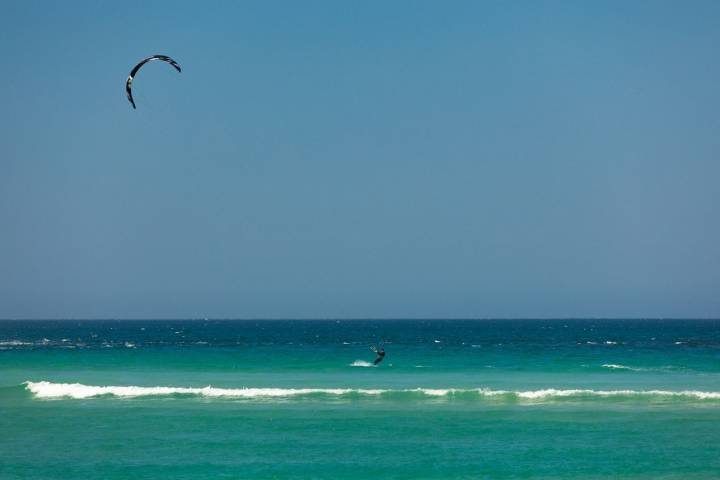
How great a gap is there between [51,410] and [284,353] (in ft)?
107

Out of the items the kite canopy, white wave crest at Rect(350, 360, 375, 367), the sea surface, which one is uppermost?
the kite canopy

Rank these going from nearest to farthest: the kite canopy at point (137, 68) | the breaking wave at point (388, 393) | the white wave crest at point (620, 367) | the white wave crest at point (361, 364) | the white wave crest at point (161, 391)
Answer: the kite canopy at point (137, 68) → the breaking wave at point (388, 393) → the white wave crest at point (161, 391) → the white wave crest at point (620, 367) → the white wave crest at point (361, 364)

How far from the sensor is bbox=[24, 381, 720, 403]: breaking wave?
33.7 m

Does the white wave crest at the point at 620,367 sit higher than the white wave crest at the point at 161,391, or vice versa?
the white wave crest at the point at 620,367

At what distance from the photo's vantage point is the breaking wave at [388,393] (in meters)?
33.7

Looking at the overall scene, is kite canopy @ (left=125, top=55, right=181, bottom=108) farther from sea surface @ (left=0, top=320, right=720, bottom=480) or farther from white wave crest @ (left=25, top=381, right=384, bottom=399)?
white wave crest @ (left=25, top=381, right=384, bottom=399)

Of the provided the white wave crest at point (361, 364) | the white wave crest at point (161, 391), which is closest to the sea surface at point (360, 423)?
the white wave crest at point (161, 391)

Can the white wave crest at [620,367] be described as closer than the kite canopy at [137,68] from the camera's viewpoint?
No

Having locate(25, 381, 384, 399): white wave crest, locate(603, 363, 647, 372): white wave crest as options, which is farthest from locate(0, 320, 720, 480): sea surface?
locate(603, 363, 647, 372): white wave crest

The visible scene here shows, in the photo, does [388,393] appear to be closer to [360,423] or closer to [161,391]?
[360,423]

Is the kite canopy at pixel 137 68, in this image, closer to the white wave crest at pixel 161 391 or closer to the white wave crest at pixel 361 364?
the white wave crest at pixel 161 391

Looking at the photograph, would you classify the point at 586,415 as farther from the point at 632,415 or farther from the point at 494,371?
the point at 494,371

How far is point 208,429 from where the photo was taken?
27.2 metres

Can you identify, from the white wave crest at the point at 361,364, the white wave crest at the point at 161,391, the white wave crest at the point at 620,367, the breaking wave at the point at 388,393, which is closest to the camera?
the breaking wave at the point at 388,393
